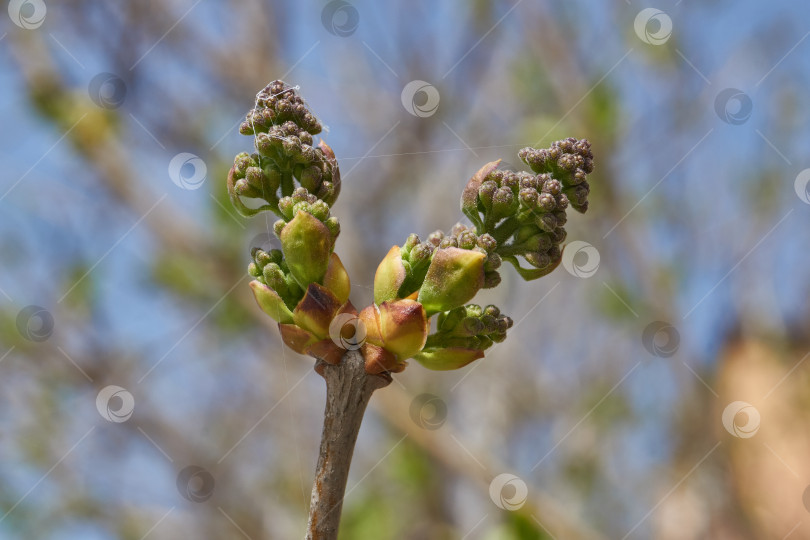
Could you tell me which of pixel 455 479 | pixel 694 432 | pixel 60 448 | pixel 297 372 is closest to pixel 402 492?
pixel 455 479

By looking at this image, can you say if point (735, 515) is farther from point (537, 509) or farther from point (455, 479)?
point (455, 479)

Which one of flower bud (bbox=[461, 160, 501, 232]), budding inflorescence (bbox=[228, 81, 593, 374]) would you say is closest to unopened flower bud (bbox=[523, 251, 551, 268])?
budding inflorescence (bbox=[228, 81, 593, 374])

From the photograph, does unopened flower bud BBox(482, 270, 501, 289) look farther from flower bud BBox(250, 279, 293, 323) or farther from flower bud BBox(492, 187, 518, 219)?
flower bud BBox(250, 279, 293, 323)

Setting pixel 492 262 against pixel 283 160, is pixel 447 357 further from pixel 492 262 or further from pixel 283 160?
pixel 283 160

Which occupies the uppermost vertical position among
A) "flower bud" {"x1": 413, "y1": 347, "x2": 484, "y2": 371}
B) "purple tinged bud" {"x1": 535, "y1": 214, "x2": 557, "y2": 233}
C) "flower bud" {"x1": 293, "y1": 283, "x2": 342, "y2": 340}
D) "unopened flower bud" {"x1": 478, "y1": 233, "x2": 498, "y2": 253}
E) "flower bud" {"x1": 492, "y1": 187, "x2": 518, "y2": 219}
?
"purple tinged bud" {"x1": 535, "y1": 214, "x2": 557, "y2": 233}

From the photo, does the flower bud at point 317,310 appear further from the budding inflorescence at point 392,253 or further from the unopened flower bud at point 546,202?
the unopened flower bud at point 546,202

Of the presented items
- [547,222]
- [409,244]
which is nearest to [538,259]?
[547,222]

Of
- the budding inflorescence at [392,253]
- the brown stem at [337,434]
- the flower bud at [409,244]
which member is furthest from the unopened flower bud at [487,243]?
the brown stem at [337,434]
